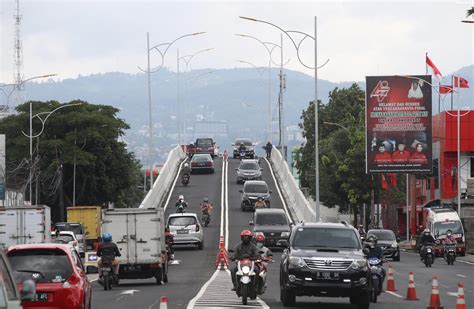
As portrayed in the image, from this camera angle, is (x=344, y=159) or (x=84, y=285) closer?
(x=84, y=285)

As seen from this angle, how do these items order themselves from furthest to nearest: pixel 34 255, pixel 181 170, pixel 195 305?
pixel 181 170 → pixel 195 305 → pixel 34 255

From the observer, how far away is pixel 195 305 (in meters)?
25.8

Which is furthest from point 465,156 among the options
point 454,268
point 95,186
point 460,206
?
point 454,268

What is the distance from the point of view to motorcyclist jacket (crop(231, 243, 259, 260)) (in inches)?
1041

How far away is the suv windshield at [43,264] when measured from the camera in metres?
19.2

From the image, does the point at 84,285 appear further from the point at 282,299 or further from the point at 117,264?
the point at 117,264

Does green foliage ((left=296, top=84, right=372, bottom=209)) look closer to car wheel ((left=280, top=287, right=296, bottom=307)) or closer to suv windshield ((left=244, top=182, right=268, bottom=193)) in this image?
suv windshield ((left=244, top=182, right=268, bottom=193))

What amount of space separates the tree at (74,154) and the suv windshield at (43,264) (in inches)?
2746

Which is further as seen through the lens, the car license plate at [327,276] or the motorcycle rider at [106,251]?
the motorcycle rider at [106,251]

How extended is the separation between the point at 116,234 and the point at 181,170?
67328mm

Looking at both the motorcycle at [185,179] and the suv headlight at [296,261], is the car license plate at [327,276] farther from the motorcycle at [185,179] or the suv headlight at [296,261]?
the motorcycle at [185,179]

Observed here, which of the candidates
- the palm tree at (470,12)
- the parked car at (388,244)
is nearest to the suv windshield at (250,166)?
the parked car at (388,244)

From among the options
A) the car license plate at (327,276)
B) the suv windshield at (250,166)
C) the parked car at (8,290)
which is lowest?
the car license plate at (327,276)

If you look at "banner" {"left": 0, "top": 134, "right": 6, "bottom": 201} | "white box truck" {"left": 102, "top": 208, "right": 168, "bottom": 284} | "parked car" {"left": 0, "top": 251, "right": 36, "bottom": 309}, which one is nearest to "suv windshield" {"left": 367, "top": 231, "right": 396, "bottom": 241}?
"white box truck" {"left": 102, "top": 208, "right": 168, "bottom": 284}
